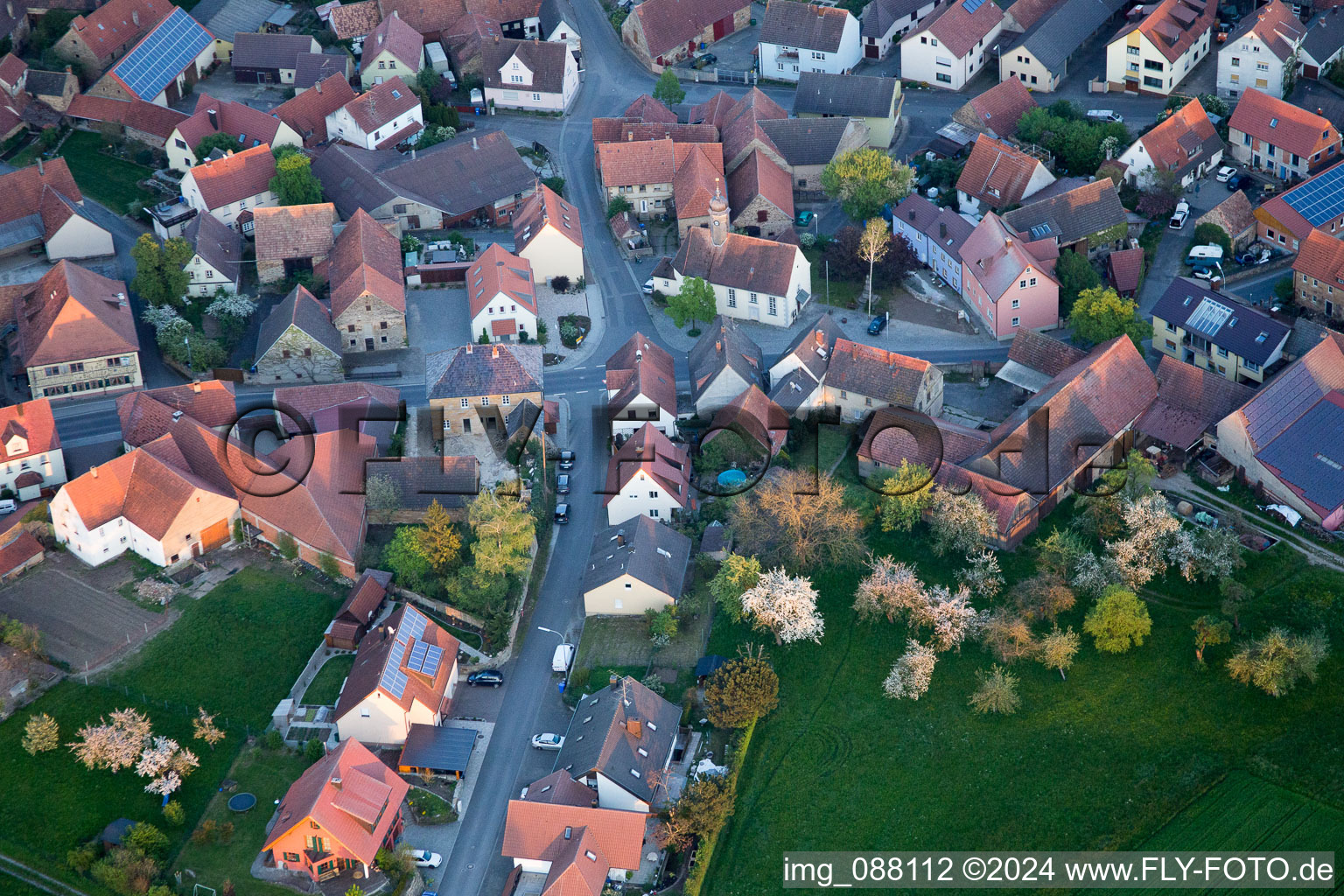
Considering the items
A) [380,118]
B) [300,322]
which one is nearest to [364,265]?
[300,322]

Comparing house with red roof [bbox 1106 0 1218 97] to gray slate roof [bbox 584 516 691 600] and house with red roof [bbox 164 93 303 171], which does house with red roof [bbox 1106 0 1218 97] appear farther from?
house with red roof [bbox 164 93 303 171]

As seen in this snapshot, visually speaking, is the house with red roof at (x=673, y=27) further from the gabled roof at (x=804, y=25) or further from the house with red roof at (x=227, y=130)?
the house with red roof at (x=227, y=130)

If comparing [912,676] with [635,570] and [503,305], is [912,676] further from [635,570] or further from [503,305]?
[503,305]

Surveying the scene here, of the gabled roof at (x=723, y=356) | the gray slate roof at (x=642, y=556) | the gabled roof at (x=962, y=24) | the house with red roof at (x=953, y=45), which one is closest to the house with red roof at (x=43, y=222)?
the gabled roof at (x=723, y=356)

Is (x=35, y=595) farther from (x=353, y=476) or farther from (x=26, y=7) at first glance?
(x=26, y=7)

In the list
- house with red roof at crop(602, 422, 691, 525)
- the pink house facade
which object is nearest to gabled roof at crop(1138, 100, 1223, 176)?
the pink house facade

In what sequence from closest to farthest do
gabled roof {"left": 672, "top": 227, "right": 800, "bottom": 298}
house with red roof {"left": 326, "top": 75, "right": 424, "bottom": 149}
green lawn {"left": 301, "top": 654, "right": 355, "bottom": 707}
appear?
green lawn {"left": 301, "top": 654, "right": 355, "bottom": 707} < gabled roof {"left": 672, "top": 227, "right": 800, "bottom": 298} < house with red roof {"left": 326, "top": 75, "right": 424, "bottom": 149}
